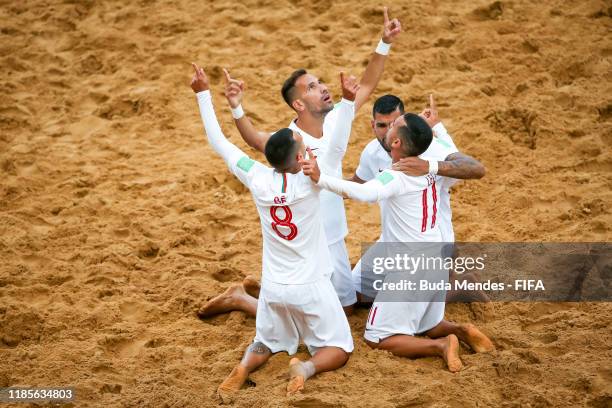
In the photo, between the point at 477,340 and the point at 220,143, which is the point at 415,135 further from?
the point at 477,340

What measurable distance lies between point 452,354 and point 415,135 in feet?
5.00

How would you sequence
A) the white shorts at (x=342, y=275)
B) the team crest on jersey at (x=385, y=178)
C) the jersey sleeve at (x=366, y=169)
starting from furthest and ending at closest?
the jersey sleeve at (x=366, y=169)
the white shorts at (x=342, y=275)
the team crest on jersey at (x=385, y=178)

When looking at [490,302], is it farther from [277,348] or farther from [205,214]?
[205,214]

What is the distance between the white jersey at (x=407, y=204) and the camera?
218 inches

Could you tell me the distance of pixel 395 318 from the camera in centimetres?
572

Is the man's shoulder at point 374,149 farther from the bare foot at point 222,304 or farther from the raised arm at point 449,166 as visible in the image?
the bare foot at point 222,304

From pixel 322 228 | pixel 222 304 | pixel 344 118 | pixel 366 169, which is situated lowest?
pixel 222 304

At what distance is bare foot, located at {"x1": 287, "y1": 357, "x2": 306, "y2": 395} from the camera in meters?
5.16

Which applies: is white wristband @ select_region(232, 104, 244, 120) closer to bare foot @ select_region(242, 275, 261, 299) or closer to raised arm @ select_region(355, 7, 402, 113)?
raised arm @ select_region(355, 7, 402, 113)

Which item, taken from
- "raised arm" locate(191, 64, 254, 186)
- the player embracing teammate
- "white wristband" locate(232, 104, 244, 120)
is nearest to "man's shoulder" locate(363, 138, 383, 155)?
the player embracing teammate

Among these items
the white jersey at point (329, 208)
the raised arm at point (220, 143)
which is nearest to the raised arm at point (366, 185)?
the raised arm at point (220, 143)

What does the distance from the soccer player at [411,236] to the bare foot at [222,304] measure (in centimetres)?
114

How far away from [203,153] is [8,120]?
2428 mm

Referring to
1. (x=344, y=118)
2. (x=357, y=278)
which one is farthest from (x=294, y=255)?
(x=357, y=278)
